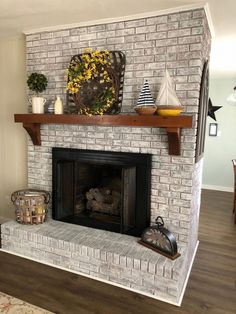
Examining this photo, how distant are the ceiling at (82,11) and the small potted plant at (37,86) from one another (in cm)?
54

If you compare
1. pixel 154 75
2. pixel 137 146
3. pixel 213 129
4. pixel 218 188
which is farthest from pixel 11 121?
pixel 218 188

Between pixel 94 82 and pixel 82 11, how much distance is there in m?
0.63

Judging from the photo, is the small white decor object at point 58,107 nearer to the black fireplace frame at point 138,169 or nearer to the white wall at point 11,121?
the black fireplace frame at point 138,169

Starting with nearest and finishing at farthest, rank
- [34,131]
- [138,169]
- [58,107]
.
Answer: [138,169] → [58,107] → [34,131]

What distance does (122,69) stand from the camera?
2494 millimetres

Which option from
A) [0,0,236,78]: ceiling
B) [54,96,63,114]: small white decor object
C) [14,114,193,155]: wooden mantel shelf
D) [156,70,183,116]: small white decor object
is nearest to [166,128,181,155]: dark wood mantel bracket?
[14,114,193,155]: wooden mantel shelf

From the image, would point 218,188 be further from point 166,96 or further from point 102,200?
point 166,96

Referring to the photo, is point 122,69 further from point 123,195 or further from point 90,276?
point 90,276

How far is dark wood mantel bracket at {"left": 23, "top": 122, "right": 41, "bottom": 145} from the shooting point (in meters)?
2.83

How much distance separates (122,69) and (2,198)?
2.38m

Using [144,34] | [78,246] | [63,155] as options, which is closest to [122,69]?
[144,34]

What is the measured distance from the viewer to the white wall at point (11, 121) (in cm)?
324

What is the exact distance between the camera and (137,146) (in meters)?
2.54

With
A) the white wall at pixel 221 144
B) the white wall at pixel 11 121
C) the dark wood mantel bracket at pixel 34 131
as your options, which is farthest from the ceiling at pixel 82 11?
the white wall at pixel 221 144
